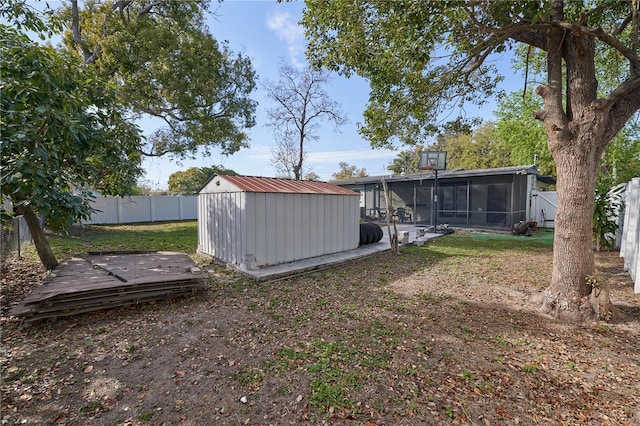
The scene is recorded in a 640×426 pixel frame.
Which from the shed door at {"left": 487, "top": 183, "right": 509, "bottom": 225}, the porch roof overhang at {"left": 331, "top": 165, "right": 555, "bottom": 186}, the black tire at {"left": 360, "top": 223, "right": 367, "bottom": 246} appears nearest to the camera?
the black tire at {"left": 360, "top": 223, "right": 367, "bottom": 246}

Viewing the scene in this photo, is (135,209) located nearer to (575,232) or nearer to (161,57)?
(161,57)

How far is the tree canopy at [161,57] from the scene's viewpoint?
10.7m

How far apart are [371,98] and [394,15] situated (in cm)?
191

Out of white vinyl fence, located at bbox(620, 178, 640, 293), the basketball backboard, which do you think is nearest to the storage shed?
white vinyl fence, located at bbox(620, 178, 640, 293)

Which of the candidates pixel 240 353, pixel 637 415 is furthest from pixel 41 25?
pixel 637 415

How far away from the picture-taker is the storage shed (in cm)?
576

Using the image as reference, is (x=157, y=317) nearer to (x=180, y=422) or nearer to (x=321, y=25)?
(x=180, y=422)

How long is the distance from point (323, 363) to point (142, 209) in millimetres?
17183

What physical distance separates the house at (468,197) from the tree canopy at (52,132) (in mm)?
9988

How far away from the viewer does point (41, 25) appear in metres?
5.14

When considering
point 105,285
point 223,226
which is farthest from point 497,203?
point 105,285

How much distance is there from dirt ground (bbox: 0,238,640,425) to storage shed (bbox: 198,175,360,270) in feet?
4.65

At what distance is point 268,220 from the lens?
5.96m

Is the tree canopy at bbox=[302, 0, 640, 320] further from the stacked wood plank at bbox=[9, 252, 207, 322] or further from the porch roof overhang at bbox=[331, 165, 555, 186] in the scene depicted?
the porch roof overhang at bbox=[331, 165, 555, 186]
